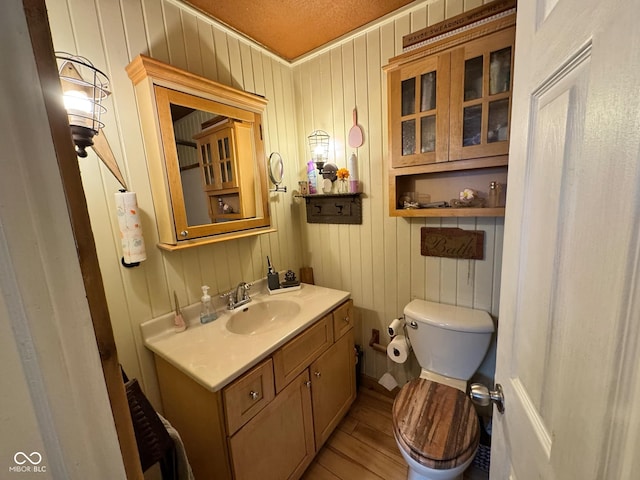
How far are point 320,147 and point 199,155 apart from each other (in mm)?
734

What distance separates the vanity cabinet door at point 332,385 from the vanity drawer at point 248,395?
0.30 m

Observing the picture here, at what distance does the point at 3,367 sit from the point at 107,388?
13 cm

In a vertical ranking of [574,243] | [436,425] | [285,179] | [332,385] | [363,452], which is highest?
[285,179]

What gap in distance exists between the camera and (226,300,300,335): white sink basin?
4.59ft

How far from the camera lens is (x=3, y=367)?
0.29 meters

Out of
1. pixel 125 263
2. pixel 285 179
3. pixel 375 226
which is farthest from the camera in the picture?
pixel 285 179

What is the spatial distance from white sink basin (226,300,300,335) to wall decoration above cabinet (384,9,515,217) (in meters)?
0.82

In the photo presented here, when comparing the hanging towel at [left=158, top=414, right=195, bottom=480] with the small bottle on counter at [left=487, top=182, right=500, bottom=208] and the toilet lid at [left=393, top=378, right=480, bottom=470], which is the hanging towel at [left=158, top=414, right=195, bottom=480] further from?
the small bottle on counter at [left=487, top=182, right=500, bottom=208]

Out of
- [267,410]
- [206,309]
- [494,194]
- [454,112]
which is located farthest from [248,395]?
[454,112]

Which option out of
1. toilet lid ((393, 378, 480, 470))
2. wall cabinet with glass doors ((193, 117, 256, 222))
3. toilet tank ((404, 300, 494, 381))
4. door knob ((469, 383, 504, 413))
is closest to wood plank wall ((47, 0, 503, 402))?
toilet tank ((404, 300, 494, 381))

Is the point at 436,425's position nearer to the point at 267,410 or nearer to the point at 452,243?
the point at 267,410

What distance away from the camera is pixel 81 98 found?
0.85 meters

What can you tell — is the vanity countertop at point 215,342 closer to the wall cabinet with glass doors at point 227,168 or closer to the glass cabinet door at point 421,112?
the wall cabinet with glass doors at point 227,168

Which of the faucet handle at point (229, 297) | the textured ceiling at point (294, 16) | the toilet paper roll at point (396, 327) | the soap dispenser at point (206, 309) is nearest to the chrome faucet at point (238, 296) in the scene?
the faucet handle at point (229, 297)
